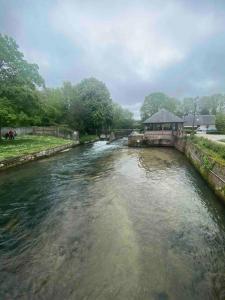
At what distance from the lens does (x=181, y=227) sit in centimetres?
776

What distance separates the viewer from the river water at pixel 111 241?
4875mm

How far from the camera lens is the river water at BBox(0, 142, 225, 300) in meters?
4.88

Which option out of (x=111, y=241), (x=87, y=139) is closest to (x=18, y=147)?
(x=111, y=241)

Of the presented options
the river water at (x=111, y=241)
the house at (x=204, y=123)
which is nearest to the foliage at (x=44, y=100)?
the river water at (x=111, y=241)

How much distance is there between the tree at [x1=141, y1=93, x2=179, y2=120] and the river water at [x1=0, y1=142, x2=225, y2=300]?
2703 inches

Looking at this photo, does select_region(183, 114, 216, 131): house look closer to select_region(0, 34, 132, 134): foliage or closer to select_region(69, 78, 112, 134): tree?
select_region(0, 34, 132, 134): foliage

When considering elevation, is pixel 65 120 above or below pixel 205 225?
above

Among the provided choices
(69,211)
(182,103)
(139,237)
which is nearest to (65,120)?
(69,211)

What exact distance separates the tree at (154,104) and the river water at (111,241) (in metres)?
68.7

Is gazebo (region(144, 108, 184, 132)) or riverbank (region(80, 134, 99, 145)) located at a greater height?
gazebo (region(144, 108, 184, 132))

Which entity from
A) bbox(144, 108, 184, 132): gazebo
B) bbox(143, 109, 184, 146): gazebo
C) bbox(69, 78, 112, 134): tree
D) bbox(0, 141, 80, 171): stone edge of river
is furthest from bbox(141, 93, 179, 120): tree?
bbox(0, 141, 80, 171): stone edge of river

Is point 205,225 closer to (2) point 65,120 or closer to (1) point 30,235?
(1) point 30,235

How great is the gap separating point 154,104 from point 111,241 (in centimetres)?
7626

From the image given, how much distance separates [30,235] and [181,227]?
18.8 feet
